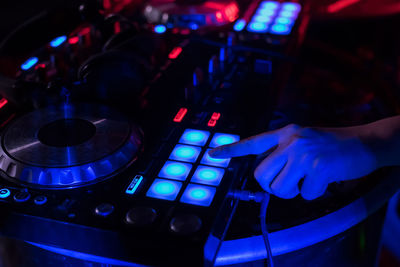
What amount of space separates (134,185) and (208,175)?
9cm

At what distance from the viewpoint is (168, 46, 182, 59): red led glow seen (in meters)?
0.82

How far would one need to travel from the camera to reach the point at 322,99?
987mm

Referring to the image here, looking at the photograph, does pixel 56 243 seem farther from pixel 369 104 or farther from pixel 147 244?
pixel 369 104

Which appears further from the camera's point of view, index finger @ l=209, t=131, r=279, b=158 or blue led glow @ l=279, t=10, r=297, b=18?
blue led glow @ l=279, t=10, r=297, b=18

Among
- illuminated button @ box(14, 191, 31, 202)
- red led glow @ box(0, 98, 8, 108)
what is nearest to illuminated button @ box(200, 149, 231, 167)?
illuminated button @ box(14, 191, 31, 202)

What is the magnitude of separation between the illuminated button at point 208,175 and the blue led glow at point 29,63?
15.7 inches

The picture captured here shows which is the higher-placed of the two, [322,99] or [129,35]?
[129,35]

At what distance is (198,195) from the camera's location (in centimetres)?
51

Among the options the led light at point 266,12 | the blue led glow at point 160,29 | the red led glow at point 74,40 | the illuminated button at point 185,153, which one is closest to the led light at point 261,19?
the led light at point 266,12

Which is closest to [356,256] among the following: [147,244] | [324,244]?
[324,244]

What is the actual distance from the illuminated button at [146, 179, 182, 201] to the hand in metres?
0.07

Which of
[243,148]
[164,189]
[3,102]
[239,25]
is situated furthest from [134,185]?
[239,25]

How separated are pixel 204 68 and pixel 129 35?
0.49 feet

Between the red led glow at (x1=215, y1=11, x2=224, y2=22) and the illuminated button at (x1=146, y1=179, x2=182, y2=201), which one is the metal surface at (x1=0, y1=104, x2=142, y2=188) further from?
the red led glow at (x1=215, y1=11, x2=224, y2=22)
